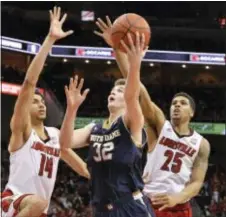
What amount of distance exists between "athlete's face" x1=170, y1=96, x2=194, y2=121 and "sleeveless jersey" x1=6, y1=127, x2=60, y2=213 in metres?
1.33

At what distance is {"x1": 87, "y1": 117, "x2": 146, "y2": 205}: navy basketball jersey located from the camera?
3973 millimetres

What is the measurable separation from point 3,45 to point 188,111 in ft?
46.9

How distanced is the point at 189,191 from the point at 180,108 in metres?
0.85

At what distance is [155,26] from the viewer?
22.6 metres

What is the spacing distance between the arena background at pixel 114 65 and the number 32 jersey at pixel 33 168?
40.8 ft

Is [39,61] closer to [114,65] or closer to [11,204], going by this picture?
[11,204]

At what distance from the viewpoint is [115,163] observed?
13.0 ft

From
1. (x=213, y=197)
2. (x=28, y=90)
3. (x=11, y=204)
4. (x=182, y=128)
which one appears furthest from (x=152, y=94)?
(x=11, y=204)

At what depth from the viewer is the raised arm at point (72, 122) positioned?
4254 millimetres

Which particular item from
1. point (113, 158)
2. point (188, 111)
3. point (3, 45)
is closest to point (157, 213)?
point (188, 111)

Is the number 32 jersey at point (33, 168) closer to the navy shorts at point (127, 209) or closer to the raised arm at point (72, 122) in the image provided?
the raised arm at point (72, 122)

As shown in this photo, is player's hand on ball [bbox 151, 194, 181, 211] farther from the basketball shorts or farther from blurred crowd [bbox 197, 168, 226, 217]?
blurred crowd [bbox 197, 168, 226, 217]

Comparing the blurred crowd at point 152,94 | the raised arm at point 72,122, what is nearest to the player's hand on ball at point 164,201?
the raised arm at point 72,122

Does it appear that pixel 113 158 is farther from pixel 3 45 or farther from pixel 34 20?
pixel 34 20
